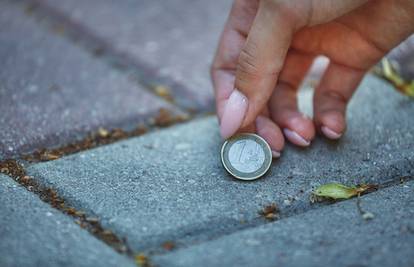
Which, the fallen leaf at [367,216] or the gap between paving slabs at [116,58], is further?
the gap between paving slabs at [116,58]

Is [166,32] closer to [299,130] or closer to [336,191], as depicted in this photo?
[299,130]

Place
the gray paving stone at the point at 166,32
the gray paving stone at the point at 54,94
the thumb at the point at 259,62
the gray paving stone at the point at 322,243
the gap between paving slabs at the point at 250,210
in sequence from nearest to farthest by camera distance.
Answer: the gray paving stone at the point at 322,243
the gap between paving slabs at the point at 250,210
the thumb at the point at 259,62
the gray paving stone at the point at 54,94
the gray paving stone at the point at 166,32

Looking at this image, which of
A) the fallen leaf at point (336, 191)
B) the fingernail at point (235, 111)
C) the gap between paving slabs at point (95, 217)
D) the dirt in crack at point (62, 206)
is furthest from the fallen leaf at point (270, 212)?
the dirt in crack at point (62, 206)

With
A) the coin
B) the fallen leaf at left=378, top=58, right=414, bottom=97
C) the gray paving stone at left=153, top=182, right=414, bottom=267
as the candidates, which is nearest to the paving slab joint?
the coin

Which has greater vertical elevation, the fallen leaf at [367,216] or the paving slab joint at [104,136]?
the fallen leaf at [367,216]

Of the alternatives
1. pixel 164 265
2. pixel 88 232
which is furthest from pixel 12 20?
pixel 164 265

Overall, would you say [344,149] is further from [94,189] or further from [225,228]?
[94,189]

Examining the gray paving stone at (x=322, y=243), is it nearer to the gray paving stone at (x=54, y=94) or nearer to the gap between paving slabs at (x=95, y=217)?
the gap between paving slabs at (x=95, y=217)

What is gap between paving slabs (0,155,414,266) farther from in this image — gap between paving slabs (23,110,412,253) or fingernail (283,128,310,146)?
Result: fingernail (283,128,310,146)
